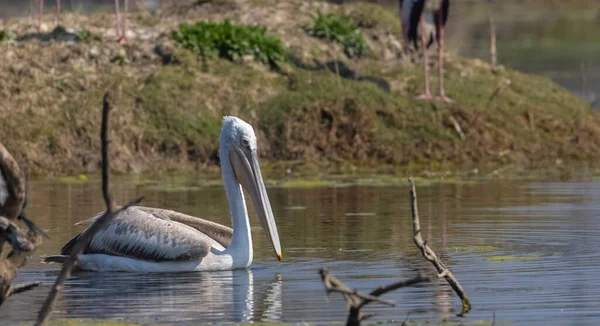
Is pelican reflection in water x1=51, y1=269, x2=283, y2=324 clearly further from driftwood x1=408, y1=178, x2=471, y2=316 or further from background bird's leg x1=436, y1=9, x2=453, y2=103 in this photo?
background bird's leg x1=436, y1=9, x2=453, y2=103

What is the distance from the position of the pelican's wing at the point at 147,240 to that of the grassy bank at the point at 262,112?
6689 mm

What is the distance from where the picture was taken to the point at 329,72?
18531mm

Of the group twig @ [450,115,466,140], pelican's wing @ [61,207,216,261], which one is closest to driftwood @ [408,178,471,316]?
pelican's wing @ [61,207,216,261]

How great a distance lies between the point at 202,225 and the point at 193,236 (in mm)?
519

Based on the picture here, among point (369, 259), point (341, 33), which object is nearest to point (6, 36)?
point (341, 33)

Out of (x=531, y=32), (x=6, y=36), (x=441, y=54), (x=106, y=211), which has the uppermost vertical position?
(x=531, y=32)

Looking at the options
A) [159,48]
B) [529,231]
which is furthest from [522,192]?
[159,48]

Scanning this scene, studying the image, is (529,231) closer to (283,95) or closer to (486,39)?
(283,95)

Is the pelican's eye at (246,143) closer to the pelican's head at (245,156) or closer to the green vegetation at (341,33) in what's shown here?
the pelican's head at (245,156)

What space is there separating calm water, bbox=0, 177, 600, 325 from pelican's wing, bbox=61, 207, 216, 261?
7.3 inches

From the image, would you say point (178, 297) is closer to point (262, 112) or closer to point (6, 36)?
point (262, 112)

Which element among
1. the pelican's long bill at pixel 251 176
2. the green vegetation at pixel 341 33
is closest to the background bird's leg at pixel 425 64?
the green vegetation at pixel 341 33

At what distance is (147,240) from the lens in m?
9.71

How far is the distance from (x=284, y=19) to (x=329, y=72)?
2.20 meters
